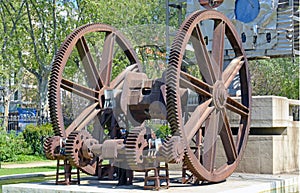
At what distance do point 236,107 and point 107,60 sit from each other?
9.84 feet

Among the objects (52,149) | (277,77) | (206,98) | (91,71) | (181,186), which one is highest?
(277,77)

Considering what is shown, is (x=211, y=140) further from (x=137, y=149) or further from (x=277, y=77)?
(x=277, y=77)

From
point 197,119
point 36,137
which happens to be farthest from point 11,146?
point 197,119

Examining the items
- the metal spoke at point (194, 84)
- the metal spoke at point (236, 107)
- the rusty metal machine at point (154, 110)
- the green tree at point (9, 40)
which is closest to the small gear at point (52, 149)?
the rusty metal machine at point (154, 110)

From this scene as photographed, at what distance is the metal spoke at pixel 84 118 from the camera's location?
1158 cm

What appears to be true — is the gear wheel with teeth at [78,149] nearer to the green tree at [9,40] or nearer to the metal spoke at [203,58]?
the metal spoke at [203,58]

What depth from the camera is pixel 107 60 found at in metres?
12.9

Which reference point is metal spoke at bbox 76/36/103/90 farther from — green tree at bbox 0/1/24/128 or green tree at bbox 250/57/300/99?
green tree at bbox 250/57/300/99

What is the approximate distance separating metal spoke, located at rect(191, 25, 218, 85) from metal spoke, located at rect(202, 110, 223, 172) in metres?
0.68

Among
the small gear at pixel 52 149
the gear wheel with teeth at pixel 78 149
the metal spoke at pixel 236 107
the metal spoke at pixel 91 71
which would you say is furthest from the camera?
the metal spoke at pixel 91 71

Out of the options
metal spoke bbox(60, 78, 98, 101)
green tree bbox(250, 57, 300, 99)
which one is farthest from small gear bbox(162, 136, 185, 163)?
green tree bbox(250, 57, 300, 99)

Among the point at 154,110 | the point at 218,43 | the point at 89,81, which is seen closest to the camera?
the point at 154,110

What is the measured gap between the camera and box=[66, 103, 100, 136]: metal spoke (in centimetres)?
1158

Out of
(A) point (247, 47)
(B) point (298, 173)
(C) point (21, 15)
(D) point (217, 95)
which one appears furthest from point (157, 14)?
(D) point (217, 95)
